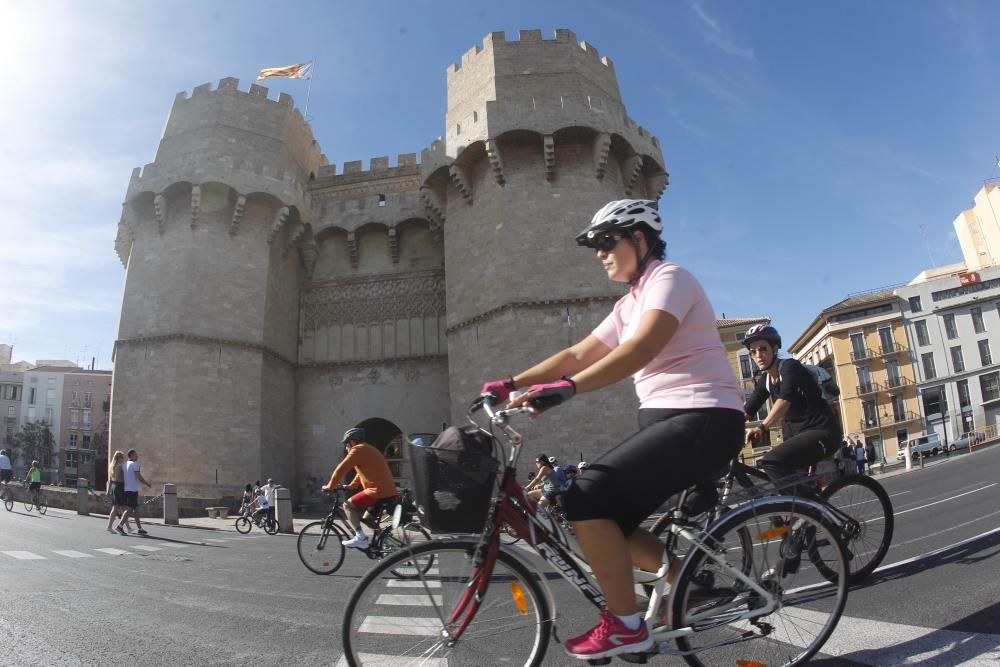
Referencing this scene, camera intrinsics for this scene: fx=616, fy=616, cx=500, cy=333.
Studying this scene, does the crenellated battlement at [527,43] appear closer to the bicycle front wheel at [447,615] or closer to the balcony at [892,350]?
the bicycle front wheel at [447,615]

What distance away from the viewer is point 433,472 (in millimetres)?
2014

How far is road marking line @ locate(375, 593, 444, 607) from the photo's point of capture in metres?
1.93

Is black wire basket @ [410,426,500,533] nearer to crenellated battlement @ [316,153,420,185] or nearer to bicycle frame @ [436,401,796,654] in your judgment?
bicycle frame @ [436,401,796,654]

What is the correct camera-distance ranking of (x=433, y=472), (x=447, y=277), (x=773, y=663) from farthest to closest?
(x=447, y=277) → (x=773, y=663) → (x=433, y=472)

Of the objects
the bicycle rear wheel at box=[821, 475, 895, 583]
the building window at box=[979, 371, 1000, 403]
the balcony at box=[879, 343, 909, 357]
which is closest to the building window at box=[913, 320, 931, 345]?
the balcony at box=[879, 343, 909, 357]

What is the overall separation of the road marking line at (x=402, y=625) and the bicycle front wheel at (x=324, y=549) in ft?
13.5

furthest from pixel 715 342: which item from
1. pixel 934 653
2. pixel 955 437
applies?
pixel 955 437

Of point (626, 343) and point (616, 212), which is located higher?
point (616, 212)

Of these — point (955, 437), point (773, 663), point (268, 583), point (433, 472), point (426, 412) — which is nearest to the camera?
point (433, 472)

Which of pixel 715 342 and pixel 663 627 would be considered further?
pixel 715 342

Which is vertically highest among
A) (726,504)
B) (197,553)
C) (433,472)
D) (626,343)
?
(626,343)

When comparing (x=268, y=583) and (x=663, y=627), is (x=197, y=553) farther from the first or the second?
(x=663, y=627)

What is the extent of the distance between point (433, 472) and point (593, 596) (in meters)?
0.71

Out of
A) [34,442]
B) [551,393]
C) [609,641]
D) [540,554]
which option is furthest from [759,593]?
[34,442]
